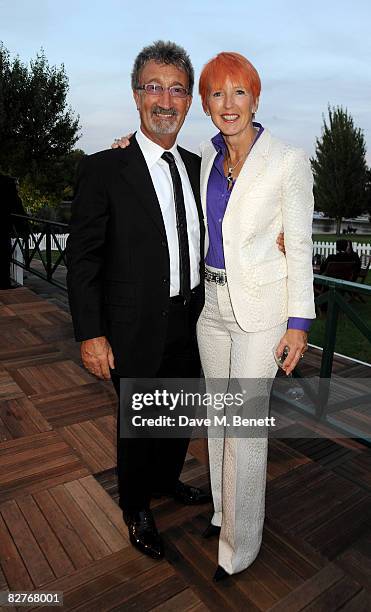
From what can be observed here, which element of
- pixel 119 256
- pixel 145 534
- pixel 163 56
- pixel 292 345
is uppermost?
pixel 163 56

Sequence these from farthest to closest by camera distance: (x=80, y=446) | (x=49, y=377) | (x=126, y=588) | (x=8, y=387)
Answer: (x=49, y=377) < (x=8, y=387) < (x=80, y=446) < (x=126, y=588)

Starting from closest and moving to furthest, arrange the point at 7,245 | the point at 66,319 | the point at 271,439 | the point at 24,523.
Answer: the point at 24,523 → the point at 271,439 → the point at 66,319 → the point at 7,245

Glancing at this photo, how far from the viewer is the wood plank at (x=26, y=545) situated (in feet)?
6.04

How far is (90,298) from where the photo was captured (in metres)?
1.72

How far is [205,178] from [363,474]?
6.42 feet

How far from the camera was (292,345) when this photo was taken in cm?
164

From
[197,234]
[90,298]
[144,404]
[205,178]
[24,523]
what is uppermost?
[205,178]

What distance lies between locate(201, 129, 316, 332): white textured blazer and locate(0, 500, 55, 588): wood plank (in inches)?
52.9

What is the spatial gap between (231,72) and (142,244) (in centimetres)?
69

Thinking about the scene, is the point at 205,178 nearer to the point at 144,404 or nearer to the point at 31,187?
the point at 144,404

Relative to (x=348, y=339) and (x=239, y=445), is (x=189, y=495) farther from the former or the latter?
(x=348, y=339)

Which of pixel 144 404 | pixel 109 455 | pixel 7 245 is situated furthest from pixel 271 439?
pixel 7 245

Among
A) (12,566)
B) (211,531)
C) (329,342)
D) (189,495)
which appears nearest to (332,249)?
(329,342)

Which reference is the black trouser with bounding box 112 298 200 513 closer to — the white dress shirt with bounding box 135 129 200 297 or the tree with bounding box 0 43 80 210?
the white dress shirt with bounding box 135 129 200 297
